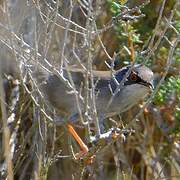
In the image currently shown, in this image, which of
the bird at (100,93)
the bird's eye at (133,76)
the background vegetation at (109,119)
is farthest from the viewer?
the bird at (100,93)

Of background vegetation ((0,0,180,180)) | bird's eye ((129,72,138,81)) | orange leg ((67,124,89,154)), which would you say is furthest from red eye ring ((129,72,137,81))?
orange leg ((67,124,89,154))

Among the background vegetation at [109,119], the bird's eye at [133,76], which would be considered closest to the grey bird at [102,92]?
the bird's eye at [133,76]

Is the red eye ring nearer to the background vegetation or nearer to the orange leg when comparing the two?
the background vegetation

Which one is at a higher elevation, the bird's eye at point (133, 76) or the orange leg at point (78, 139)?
the bird's eye at point (133, 76)

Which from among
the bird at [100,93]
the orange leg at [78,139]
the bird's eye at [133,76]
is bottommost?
the orange leg at [78,139]

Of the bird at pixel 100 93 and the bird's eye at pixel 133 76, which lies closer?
the bird's eye at pixel 133 76

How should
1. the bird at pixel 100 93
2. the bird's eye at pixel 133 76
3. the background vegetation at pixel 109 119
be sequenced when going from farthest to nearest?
the bird at pixel 100 93
the bird's eye at pixel 133 76
the background vegetation at pixel 109 119

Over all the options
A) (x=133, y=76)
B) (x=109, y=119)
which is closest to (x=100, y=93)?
(x=133, y=76)

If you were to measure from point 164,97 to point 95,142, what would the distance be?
1.45 m

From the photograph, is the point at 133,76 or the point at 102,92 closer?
the point at 133,76

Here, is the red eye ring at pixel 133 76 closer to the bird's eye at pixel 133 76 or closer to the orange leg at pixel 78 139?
the bird's eye at pixel 133 76

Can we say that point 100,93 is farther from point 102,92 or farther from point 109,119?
point 109,119

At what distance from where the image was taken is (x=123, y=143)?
6.62m

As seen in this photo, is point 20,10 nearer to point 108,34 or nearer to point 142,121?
point 108,34
